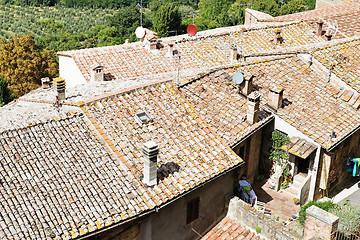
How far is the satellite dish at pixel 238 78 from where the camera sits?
58.7ft

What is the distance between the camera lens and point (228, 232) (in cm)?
1471

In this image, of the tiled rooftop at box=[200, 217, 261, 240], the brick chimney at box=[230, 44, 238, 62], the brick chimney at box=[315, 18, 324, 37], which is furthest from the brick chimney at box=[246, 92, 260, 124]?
the brick chimney at box=[315, 18, 324, 37]

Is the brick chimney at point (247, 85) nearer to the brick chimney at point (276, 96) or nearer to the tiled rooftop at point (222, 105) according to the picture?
the tiled rooftop at point (222, 105)

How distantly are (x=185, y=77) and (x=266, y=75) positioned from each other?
12.8ft

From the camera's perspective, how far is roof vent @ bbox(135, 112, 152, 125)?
48.1 ft

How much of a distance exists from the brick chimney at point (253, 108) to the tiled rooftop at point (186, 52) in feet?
28.0

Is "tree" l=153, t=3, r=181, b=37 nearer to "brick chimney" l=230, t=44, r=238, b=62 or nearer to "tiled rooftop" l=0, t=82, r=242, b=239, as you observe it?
"brick chimney" l=230, t=44, r=238, b=62

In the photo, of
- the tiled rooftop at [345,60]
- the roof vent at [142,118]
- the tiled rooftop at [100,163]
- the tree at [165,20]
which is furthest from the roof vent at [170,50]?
the tree at [165,20]

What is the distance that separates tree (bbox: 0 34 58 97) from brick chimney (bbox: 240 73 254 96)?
1979 cm

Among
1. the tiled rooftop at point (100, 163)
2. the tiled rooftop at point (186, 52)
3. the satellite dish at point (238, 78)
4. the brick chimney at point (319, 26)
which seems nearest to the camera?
the tiled rooftop at point (100, 163)

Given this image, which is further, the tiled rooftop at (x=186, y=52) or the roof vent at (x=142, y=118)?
the tiled rooftop at (x=186, y=52)

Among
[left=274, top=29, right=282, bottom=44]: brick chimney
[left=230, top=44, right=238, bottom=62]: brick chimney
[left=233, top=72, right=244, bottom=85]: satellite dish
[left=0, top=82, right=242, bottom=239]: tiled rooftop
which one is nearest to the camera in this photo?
[left=0, top=82, right=242, bottom=239]: tiled rooftop

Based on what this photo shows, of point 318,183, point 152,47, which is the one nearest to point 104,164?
point 318,183

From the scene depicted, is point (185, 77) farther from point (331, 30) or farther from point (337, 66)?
point (331, 30)
